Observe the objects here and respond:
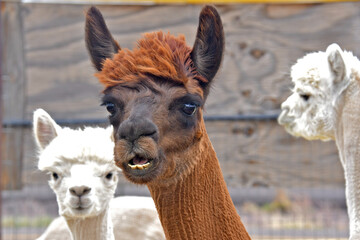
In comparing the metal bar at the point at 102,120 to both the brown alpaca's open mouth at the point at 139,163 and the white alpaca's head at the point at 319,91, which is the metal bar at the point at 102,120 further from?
the brown alpaca's open mouth at the point at 139,163

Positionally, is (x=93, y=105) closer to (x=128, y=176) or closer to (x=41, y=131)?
(x=41, y=131)

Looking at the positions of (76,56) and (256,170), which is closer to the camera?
(256,170)

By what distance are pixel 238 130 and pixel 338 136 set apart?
7.78ft

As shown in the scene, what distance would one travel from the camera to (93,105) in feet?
22.3

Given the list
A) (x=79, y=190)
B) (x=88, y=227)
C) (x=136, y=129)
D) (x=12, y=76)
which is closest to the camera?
(x=136, y=129)

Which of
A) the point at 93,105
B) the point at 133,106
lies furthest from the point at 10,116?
the point at 133,106

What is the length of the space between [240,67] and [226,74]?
17 cm

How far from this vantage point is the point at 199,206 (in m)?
3.16

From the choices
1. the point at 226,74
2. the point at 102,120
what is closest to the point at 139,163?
the point at 102,120

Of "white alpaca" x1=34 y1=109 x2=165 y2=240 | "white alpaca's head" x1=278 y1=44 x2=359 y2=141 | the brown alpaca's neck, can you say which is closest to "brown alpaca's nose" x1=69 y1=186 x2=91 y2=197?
"white alpaca" x1=34 y1=109 x2=165 y2=240

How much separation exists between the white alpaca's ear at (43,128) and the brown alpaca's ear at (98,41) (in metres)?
1.19

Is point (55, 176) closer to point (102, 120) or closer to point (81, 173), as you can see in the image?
point (81, 173)

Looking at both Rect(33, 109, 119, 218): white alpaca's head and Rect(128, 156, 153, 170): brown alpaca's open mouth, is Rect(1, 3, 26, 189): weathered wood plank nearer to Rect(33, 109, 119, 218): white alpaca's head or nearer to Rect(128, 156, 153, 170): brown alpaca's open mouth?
Rect(33, 109, 119, 218): white alpaca's head

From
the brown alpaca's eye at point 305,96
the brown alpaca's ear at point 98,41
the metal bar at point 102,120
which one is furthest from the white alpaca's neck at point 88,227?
the metal bar at point 102,120
